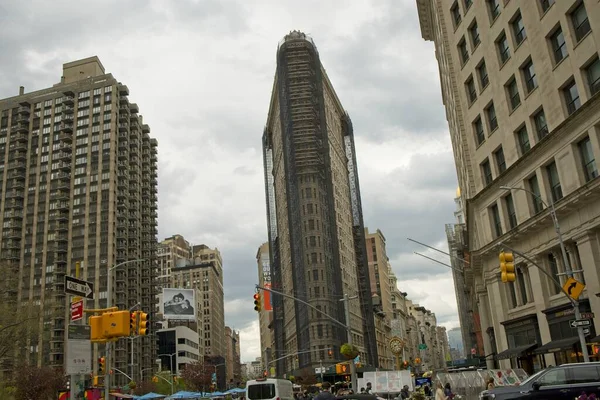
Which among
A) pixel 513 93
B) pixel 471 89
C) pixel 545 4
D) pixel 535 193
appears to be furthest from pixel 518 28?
pixel 535 193

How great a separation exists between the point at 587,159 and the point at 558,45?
283 inches

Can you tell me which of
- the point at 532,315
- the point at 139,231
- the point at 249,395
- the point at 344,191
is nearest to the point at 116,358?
the point at 139,231

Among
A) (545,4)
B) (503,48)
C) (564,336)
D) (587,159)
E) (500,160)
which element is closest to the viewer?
(587,159)

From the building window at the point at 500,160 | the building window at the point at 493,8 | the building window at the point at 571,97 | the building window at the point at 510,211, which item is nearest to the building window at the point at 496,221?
the building window at the point at 510,211

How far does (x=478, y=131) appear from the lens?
43.9m

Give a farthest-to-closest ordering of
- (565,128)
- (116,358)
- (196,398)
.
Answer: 1. (116,358)
2. (196,398)
3. (565,128)

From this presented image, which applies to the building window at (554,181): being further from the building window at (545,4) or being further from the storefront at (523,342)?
the building window at (545,4)

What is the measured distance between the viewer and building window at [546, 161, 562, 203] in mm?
32969

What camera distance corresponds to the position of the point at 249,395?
37.2 meters

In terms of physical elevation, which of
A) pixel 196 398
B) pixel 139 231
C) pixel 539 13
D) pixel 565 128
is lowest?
pixel 196 398

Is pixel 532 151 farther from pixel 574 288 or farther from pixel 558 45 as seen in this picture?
pixel 574 288

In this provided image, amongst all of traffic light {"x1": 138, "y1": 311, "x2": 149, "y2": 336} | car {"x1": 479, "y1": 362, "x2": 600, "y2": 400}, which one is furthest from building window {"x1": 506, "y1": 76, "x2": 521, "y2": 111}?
traffic light {"x1": 138, "y1": 311, "x2": 149, "y2": 336}

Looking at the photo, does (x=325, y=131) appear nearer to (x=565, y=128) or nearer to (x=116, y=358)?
(x=116, y=358)

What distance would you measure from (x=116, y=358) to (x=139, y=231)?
33.3 m
